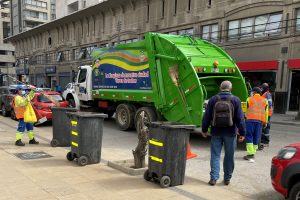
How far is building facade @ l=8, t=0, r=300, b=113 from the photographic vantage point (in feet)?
63.3

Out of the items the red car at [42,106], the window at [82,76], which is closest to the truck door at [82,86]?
the window at [82,76]

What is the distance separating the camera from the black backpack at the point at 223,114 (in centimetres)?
519

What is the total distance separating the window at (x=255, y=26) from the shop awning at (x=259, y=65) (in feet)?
6.09

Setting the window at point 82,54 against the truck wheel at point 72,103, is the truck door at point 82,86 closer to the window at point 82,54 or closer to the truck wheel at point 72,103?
the truck wheel at point 72,103

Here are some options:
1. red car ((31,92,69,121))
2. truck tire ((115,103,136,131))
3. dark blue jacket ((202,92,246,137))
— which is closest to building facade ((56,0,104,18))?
red car ((31,92,69,121))

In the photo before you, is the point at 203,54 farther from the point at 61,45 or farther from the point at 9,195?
the point at 61,45

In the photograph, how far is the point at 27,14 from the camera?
79.4 m

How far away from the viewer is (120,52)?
11602 mm

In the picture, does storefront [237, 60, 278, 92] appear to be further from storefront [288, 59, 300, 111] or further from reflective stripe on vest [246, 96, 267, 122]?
reflective stripe on vest [246, 96, 267, 122]

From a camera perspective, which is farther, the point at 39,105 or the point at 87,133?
the point at 39,105

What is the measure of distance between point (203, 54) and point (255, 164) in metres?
3.88

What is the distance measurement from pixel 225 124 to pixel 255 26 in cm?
1787

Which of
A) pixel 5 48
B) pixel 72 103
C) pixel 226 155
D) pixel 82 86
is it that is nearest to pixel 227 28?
pixel 82 86

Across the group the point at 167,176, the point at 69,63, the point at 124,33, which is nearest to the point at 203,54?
the point at 167,176
